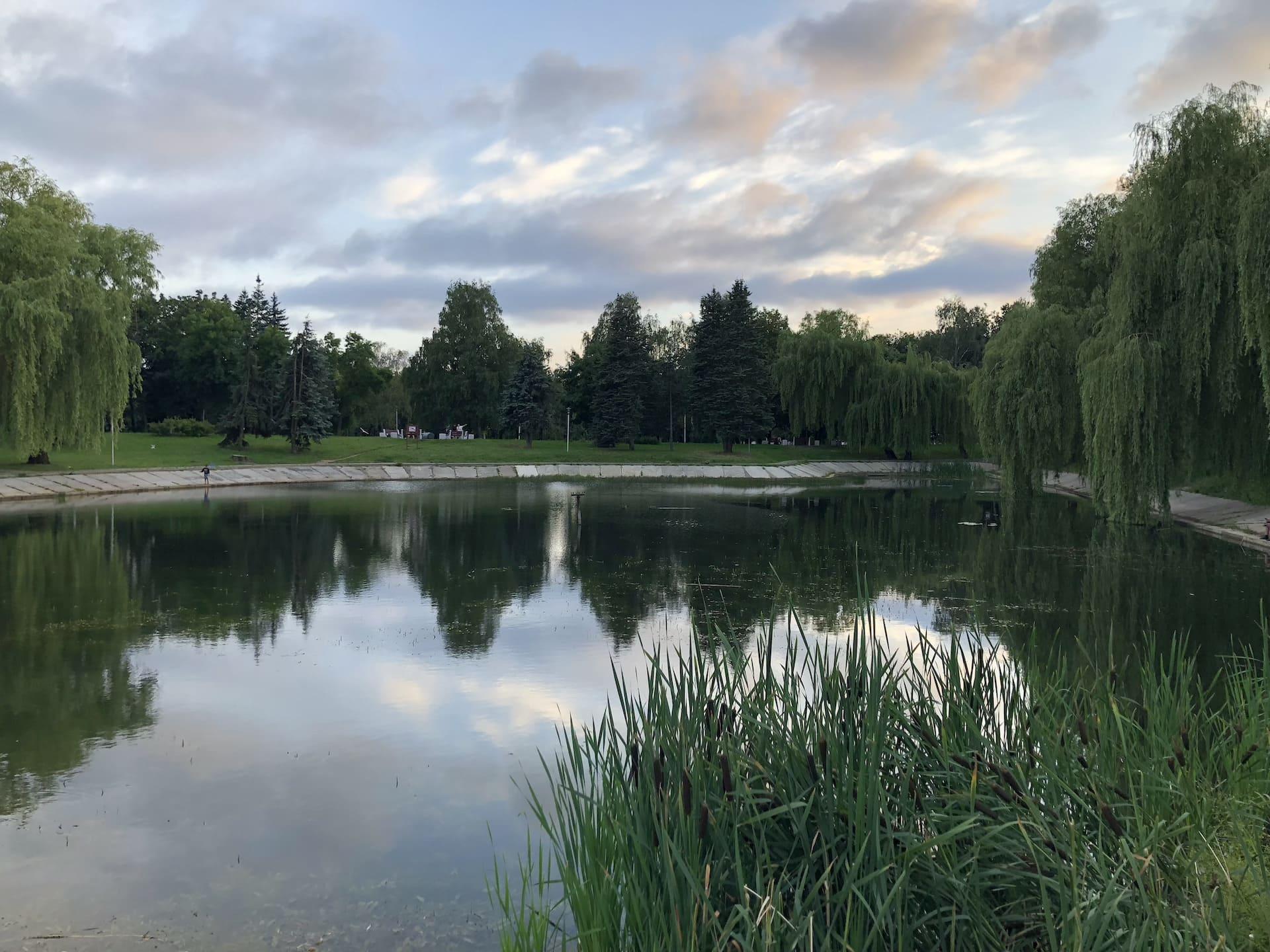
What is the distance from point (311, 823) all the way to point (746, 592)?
32.0 feet

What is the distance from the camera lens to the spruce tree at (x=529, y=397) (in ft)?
216

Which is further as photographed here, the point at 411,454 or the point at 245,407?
the point at 411,454

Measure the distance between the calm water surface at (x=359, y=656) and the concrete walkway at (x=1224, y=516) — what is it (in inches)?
33.1

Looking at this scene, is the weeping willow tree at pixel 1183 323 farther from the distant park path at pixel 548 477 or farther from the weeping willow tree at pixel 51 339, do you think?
the weeping willow tree at pixel 51 339

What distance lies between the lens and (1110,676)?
4887 millimetres

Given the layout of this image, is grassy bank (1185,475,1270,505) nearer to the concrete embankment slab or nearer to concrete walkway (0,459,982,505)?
the concrete embankment slab

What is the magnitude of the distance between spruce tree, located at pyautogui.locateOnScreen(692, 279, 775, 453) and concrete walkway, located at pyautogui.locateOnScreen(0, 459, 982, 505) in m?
7.17

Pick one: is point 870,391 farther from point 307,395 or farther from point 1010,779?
point 1010,779

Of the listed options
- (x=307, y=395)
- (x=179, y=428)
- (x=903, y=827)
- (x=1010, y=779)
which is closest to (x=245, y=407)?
(x=307, y=395)

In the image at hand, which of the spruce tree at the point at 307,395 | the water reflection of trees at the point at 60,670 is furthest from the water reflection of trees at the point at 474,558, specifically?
the spruce tree at the point at 307,395

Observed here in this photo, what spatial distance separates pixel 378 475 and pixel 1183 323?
37.5m

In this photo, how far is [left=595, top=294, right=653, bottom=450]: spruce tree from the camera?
210 ft

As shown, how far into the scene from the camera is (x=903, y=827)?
4117 mm

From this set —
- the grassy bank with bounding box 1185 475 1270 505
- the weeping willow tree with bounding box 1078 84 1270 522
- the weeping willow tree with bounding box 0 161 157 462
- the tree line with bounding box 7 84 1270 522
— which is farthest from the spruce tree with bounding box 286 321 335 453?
the weeping willow tree with bounding box 1078 84 1270 522
